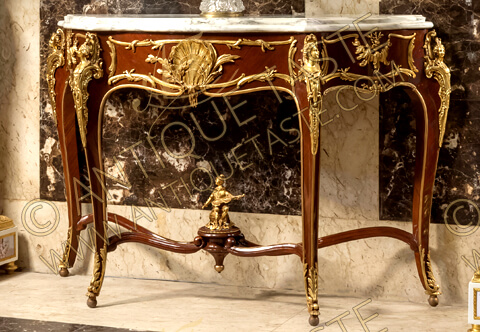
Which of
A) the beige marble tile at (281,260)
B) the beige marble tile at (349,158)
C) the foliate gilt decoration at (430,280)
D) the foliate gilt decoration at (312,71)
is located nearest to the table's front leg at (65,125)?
the beige marble tile at (281,260)

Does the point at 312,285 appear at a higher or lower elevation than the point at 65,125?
lower

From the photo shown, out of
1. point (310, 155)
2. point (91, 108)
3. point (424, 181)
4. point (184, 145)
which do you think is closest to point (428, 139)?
point (424, 181)

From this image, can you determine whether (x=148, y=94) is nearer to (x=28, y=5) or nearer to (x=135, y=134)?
(x=135, y=134)

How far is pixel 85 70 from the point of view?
315 cm

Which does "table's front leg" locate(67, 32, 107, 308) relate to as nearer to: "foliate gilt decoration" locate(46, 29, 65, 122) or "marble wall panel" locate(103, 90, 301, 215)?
"foliate gilt decoration" locate(46, 29, 65, 122)

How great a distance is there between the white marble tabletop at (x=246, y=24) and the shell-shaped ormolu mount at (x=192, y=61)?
6 cm

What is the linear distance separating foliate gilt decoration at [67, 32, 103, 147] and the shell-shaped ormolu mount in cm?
31

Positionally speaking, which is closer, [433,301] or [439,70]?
[439,70]

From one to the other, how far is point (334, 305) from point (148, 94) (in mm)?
1265

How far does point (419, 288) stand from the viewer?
360 centimetres

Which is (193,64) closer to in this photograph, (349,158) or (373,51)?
(373,51)

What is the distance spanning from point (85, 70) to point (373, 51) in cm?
105

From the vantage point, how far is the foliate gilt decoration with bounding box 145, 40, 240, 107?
3020 mm

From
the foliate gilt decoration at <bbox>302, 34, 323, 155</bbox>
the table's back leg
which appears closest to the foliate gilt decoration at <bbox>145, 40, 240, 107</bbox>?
the foliate gilt decoration at <bbox>302, 34, 323, 155</bbox>
